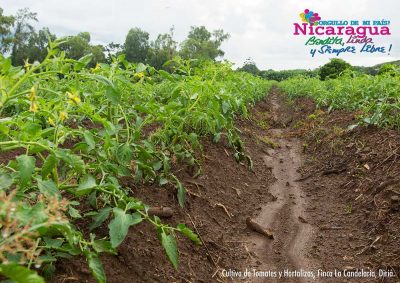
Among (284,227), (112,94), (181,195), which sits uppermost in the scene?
(112,94)

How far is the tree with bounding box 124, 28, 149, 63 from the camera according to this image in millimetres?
36750

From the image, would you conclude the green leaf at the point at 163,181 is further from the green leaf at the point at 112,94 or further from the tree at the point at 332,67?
the tree at the point at 332,67

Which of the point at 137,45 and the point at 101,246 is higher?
the point at 137,45

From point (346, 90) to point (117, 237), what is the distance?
6.33 m

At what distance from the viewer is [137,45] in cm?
3788

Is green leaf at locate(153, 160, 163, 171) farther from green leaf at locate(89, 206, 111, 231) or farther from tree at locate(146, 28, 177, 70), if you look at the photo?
tree at locate(146, 28, 177, 70)

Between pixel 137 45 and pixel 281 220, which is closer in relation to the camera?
pixel 281 220

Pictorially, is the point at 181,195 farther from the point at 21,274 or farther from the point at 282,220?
the point at 21,274

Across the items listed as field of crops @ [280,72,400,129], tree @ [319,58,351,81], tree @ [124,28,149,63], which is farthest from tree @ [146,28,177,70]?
field of crops @ [280,72,400,129]

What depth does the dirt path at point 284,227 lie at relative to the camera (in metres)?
2.42

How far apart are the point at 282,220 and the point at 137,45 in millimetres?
36794

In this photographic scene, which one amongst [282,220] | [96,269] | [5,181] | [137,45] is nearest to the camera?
[5,181]

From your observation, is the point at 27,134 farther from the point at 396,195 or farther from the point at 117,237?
the point at 396,195

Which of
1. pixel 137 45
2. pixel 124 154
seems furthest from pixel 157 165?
pixel 137 45
